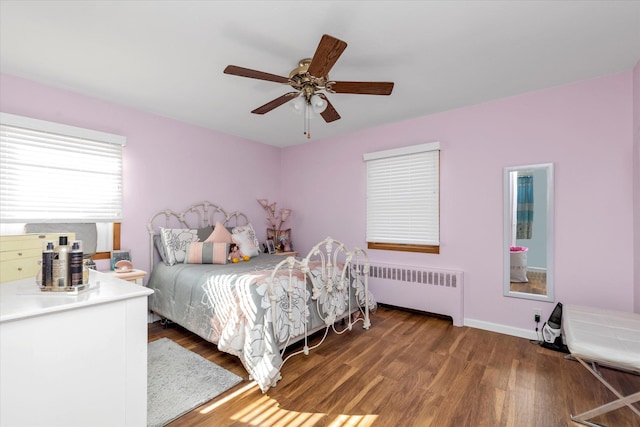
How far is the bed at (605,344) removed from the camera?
1546 millimetres

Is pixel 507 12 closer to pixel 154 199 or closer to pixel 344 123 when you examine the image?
pixel 344 123

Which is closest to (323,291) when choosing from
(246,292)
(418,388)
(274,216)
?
(246,292)

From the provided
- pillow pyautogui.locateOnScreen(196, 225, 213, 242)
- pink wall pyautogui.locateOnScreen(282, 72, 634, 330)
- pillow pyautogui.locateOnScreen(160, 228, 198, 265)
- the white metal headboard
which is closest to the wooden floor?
pink wall pyautogui.locateOnScreen(282, 72, 634, 330)

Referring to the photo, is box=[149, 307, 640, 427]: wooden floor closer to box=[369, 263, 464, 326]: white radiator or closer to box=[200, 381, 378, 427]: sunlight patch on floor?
box=[200, 381, 378, 427]: sunlight patch on floor

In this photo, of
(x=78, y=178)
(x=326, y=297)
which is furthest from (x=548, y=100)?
(x=78, y=178)

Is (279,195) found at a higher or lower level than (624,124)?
lower

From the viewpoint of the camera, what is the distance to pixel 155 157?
3.50 m

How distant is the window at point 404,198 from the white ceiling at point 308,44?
2.59ft

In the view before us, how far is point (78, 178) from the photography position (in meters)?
2.94

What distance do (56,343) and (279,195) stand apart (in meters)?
4.15

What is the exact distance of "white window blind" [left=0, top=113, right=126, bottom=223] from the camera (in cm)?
257

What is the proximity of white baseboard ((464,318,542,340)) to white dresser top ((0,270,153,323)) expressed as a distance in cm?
326

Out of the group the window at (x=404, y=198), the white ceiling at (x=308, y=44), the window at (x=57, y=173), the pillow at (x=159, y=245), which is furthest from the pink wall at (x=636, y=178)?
the window at (x=57, y=173)

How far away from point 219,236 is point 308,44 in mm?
2473
